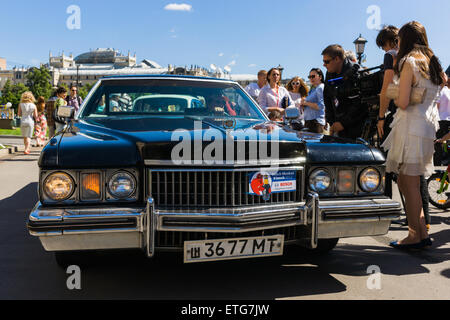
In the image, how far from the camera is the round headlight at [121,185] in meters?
2.96

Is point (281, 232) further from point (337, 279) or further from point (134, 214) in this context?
point (134, 214)

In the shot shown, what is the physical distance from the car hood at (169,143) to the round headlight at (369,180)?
0.09m

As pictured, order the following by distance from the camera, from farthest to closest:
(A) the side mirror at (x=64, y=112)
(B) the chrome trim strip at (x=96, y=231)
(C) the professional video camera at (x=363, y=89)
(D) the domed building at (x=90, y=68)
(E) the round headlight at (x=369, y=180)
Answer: (D) the domed building at (x=90, y=68), (C) the professional video camera at (x=363, y=89), (A) the side mirror at (x=64, y=112), (E) the round headlight at (x=369, y=180), (B) the chrome trim strip at (x=96, y=231)

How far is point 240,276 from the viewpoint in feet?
11.5

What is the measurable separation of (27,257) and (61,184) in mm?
1469

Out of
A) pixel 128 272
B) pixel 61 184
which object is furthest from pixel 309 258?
pixel 61 184

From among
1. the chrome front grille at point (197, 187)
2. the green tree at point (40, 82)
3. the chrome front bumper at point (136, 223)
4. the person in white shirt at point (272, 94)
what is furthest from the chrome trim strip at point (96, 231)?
the green tree at point (40, 82)

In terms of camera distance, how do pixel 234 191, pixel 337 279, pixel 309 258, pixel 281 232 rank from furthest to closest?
pixel 309 258 → pixel 337 279 → pixel 281 232 → pixel 234 191

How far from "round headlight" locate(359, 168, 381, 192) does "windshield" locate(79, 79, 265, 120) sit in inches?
53.5

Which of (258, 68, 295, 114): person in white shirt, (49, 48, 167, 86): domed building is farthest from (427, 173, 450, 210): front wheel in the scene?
(49, 48, 167, 86): domed building

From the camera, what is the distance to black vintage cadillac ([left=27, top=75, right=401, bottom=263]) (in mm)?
2838

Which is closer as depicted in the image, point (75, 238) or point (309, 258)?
point (75, 238)

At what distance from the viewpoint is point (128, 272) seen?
3.57m

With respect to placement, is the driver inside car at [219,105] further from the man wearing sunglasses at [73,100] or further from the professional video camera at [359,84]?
the man wearing sunglasses at [73,100]
